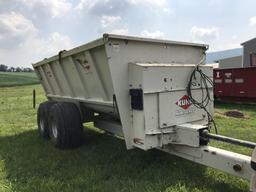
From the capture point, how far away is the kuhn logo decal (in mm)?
4595

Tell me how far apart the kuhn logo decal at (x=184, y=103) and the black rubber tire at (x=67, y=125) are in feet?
7.22

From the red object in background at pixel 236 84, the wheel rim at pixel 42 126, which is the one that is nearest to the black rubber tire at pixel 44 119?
the wheel rim at pixel 42 126

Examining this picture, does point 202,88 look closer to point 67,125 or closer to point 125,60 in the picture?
point 125,60

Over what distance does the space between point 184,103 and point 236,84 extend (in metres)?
8.90

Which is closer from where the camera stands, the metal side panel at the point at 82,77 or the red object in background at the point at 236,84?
the metal side panel at the point at 82,77

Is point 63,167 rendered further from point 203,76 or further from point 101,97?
point 203,76

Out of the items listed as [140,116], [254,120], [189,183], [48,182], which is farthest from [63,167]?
[254,120]

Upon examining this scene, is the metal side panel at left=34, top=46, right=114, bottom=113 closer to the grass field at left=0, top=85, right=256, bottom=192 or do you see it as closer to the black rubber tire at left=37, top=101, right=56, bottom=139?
the black rubber tire at left=37, top=101, right=56, bottom=139

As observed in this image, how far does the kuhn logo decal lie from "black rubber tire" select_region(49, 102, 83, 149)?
2201 mm

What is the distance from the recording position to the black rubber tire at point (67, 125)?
19.0 ft

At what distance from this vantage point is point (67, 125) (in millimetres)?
5781

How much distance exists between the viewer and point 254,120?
9078mm

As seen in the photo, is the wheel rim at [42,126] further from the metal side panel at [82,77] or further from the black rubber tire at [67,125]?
the black rubber tire at [67,125]

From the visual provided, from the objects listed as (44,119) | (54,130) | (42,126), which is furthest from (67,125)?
(42,126)
